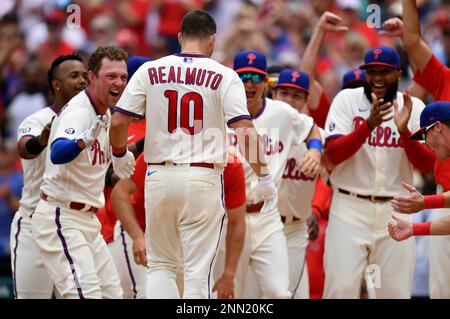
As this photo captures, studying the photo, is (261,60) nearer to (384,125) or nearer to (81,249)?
(384,125)

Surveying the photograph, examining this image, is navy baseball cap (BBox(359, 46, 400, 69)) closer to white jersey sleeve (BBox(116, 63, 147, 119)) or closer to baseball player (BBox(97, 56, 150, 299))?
baseball player (BBox(97, 56, 150, 299))

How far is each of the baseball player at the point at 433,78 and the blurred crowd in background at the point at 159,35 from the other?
388 centimetres

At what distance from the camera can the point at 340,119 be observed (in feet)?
A: 28.2

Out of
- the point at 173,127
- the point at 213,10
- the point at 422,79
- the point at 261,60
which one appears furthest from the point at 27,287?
the point at 213,10

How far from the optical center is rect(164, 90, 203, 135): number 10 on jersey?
22.3 ft

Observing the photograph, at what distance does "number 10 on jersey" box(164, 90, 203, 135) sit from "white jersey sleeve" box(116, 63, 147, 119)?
7.1 inches

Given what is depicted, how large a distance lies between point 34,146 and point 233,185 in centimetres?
163

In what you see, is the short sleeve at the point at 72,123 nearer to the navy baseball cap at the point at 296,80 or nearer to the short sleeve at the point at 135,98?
the short sleeve at the point at 135,98

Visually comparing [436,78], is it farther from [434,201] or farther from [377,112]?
[434,201]

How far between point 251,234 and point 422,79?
1.97 m

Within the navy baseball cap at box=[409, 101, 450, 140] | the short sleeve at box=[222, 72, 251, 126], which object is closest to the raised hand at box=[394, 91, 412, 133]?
the navy baseball cap at box=[409, 101, 450, 140]

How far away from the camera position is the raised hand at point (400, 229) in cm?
674

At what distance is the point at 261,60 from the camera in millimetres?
8656

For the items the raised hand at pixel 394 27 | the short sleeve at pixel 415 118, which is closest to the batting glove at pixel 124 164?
the short sleeve at pixel 415 118
